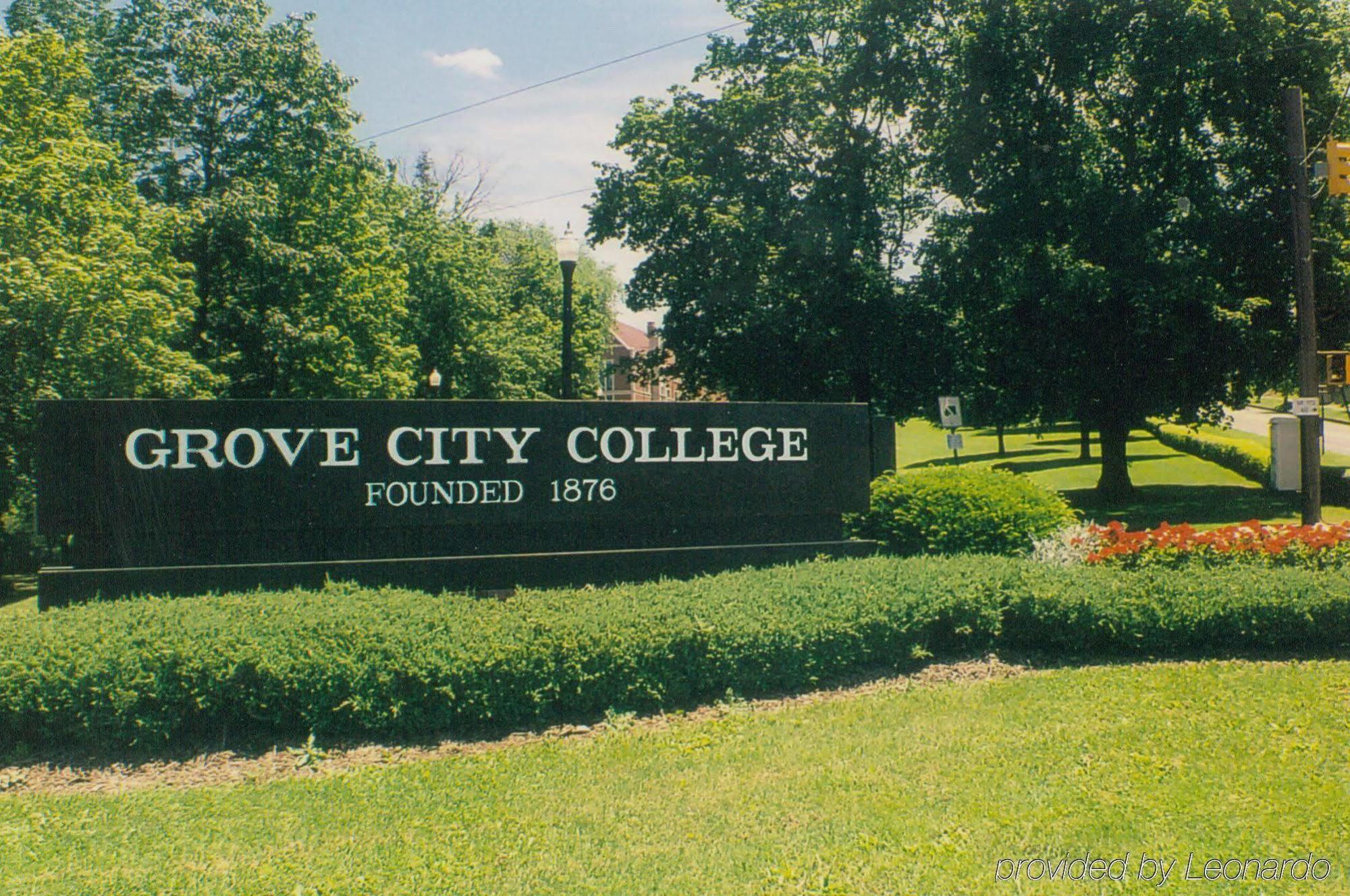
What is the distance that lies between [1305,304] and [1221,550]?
7473 millimetres

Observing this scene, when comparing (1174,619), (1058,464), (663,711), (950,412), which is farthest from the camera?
(1058,464)

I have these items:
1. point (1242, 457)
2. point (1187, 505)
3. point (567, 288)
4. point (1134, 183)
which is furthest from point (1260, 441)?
point (567, 288)

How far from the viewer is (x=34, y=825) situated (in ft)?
16.8

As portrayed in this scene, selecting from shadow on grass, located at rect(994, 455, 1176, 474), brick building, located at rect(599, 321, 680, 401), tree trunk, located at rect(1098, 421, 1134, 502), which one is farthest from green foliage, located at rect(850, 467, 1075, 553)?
brick building, located at rect(599, 321, 680, 401)

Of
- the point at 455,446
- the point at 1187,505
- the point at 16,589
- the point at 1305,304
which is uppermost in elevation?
the point at 1305,304

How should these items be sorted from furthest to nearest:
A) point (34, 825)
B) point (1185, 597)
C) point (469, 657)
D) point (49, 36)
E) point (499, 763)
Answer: point (49, 36)
point (1185, 597)
point (469, 657)
point (499, 763)
point (34, 825)

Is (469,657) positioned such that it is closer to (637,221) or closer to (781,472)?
(781,472)

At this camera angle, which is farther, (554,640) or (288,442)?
(288,442)

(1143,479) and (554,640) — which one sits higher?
(554,640)

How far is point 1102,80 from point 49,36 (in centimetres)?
2311

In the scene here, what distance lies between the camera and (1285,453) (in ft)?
77.6

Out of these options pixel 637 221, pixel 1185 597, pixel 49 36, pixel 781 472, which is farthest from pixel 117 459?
pixel 637 221

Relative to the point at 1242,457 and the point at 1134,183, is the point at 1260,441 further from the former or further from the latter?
the point at 1134,183

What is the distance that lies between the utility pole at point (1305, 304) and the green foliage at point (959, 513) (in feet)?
21.3
